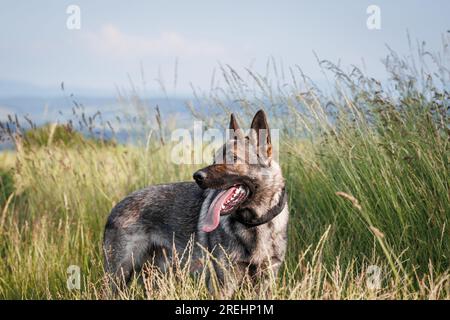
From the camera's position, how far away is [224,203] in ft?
14.9

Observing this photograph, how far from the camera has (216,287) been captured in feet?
Result: 15.0

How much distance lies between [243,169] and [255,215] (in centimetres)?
40

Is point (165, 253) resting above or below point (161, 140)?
below

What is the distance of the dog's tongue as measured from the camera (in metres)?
4.40

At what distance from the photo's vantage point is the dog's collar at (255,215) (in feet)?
15.3

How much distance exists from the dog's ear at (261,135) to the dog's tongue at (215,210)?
1.27 ft

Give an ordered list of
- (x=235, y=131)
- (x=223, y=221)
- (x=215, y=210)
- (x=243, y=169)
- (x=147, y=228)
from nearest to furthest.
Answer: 1. (x=215, y=210)
2. (x=243, y=169)
3. (x=235, y=131)
4. (x=223, y=221)
5. (x=147, y=228)

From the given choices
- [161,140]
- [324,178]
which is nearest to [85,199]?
[161,140]

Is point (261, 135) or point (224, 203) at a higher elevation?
point (261, 135)

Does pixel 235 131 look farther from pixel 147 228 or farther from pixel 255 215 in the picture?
pixel 147 228

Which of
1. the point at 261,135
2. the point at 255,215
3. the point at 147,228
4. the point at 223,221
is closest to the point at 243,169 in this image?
the point at 261,135
